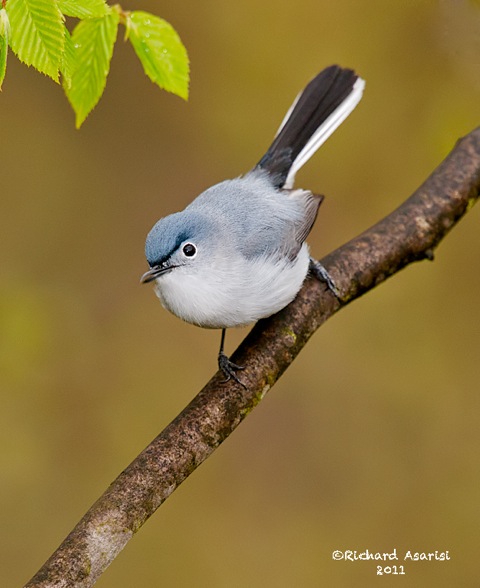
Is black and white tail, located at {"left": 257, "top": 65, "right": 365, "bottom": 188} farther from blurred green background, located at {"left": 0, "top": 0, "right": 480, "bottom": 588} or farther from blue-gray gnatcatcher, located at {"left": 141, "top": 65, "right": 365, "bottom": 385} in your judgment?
blurred green background, located at {"left": 0, "top": 0, "right": 480, "bottom": 588}

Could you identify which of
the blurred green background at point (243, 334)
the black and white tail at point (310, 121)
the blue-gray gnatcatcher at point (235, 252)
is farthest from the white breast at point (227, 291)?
the blurred green background at point (243, 334)

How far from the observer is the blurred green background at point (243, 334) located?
3889 millimetres

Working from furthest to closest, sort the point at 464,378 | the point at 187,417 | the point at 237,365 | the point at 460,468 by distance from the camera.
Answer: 1. the point at 464,378
2. the point at 460,468
3. the point at 237,365
4. the point at 187,417

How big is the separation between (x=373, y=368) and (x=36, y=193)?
231cm

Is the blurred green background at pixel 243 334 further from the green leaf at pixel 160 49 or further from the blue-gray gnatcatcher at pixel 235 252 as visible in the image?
the green leaf at pixel 160 49

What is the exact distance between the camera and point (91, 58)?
1593 mm

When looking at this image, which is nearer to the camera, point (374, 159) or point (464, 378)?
point (464, 378)

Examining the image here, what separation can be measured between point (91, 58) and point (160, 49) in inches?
5.7

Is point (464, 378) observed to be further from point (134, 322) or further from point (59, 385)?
point (59, 385)

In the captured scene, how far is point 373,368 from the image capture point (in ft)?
14.5

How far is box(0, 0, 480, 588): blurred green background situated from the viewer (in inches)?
153

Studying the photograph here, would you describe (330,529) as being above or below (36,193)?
below

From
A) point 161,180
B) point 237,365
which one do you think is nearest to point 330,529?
point 237,365

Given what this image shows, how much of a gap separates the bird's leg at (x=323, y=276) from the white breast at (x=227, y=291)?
0.19 m
